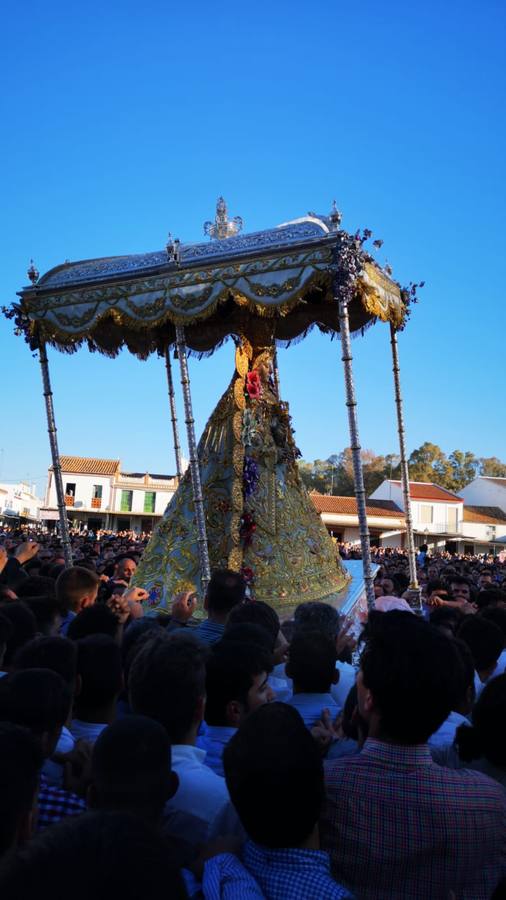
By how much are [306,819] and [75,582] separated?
3.27 m

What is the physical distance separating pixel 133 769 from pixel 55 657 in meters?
0.96

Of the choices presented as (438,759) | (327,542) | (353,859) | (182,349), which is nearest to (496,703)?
(438,759)

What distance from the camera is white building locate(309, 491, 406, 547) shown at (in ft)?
143

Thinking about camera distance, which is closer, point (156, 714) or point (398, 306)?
point (156, 714)

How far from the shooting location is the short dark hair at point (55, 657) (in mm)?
2676

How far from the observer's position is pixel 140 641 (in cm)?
331

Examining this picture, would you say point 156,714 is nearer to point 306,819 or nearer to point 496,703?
point 306,819

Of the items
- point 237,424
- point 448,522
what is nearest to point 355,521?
point 448,522

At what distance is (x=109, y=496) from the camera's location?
163 feet

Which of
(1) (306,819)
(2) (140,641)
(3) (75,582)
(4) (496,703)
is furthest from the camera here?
(3) (75,582)

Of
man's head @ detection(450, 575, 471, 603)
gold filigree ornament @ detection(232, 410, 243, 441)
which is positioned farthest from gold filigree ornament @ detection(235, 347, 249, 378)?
man's head @ detection(450, 575, 471, 603)

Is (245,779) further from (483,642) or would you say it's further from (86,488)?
(86,488)

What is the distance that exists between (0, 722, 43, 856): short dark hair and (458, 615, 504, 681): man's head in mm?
2878

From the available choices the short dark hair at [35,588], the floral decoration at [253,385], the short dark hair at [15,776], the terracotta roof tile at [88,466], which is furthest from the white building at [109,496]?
the short dark hair at [15,776]
